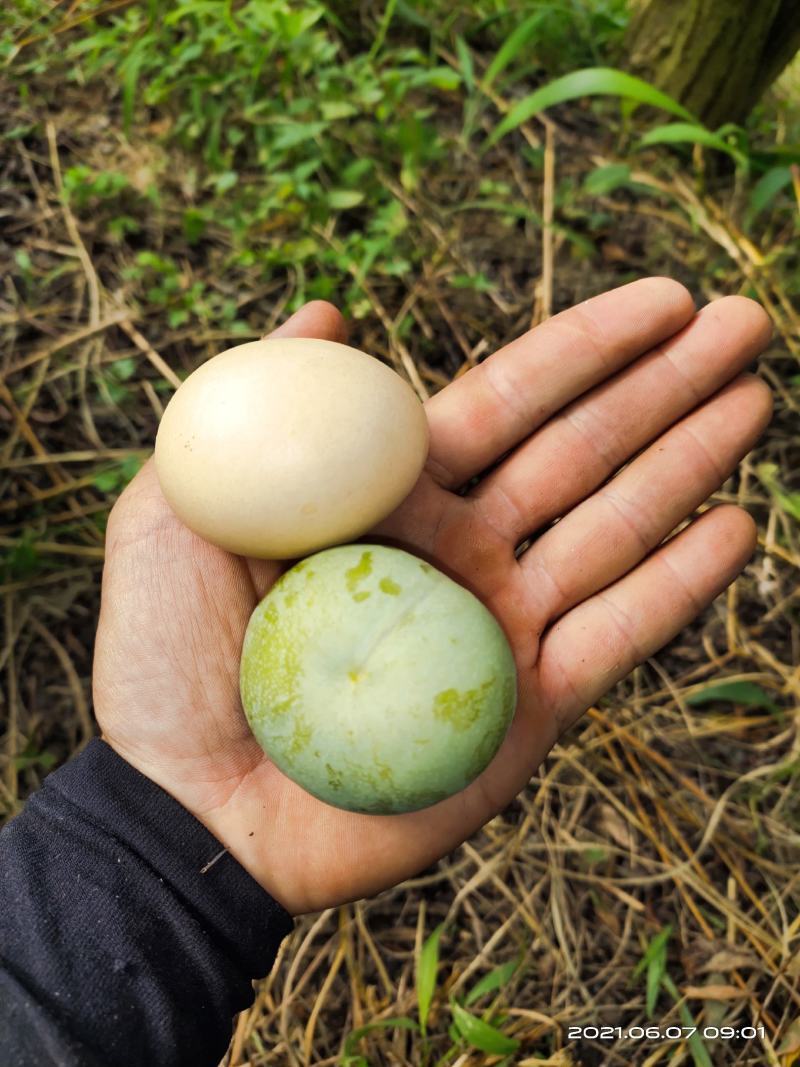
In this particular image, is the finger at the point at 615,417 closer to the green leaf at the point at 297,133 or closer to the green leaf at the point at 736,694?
the green leaf at the point at 736,694

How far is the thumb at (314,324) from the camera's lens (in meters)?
1.97

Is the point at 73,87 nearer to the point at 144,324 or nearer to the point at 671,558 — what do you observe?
the point at 144,324

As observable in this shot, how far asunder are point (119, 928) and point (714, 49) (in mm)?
3267

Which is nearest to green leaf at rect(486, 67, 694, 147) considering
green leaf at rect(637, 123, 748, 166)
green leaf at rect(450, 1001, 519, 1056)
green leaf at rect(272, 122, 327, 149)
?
green leaf at rect(637, 123, 748, 166)

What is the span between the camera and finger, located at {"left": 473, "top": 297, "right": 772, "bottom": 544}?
2.18 meters

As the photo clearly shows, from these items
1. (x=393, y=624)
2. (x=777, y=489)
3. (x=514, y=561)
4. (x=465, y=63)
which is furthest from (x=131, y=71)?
(x=777, y=489)

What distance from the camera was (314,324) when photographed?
6.50ft

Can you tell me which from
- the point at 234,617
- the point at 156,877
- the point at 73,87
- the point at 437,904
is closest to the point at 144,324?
the point at 73,87

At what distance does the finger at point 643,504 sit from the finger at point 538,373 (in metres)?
0.26

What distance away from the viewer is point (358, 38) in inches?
126

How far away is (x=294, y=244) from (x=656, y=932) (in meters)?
2.39

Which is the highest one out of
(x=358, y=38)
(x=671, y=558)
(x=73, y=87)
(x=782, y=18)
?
(x=73, y=87)

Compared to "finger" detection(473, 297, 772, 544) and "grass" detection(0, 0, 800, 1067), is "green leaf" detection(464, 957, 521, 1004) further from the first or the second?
"finger" detection(473, 297, 772, 544)

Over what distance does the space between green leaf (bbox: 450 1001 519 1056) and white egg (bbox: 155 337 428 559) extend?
1.24m
